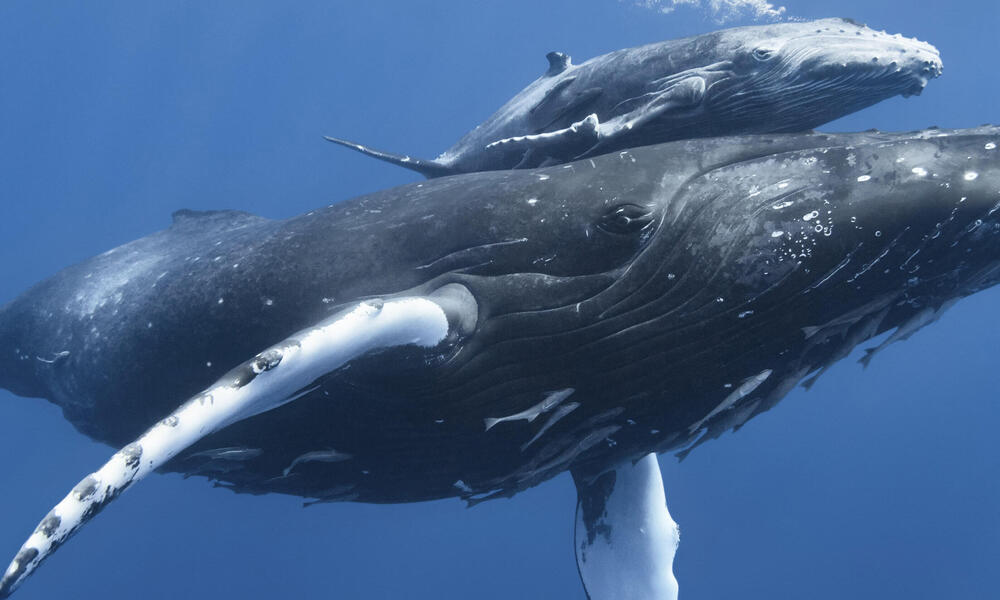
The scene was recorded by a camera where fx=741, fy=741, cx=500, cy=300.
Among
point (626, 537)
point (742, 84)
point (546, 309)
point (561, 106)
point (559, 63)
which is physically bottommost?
point (626, 537)

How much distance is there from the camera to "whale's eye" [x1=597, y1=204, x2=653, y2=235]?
4.26m

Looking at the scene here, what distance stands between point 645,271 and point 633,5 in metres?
39.7

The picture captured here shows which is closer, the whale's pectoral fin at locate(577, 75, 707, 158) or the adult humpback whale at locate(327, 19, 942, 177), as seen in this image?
the adult humpback whale at locate(327, 19, 942, 177)

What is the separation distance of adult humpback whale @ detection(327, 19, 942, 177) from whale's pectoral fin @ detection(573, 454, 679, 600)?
310cm

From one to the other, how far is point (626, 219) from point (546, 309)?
0.69m

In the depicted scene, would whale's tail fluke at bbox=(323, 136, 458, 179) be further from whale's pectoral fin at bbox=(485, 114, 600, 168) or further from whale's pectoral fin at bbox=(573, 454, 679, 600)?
whale's pectoral fin at bbox=(573, 454, 679, 600)

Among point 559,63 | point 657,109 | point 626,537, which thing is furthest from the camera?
point 559,63

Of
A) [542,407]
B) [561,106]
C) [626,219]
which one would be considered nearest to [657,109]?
[561,106]

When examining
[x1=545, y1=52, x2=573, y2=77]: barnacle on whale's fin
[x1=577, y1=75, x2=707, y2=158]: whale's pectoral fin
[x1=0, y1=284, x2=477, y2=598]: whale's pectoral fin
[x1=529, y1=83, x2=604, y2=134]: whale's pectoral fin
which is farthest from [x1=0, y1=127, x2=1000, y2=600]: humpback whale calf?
[x1=545, y1=52, x2=573, y2=77]: barnacle on whale's fin

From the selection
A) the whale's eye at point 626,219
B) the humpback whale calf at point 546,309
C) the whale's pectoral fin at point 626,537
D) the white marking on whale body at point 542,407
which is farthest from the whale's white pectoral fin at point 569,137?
the whale's pectoral fin at point 626,537

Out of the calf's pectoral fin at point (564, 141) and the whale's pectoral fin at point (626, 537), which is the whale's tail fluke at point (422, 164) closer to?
the calf's pectoral fin at point (564, 141)

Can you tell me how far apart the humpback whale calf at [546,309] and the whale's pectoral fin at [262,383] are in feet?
0.04

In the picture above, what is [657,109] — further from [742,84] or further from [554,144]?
[554,144]

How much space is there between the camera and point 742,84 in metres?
5.37
